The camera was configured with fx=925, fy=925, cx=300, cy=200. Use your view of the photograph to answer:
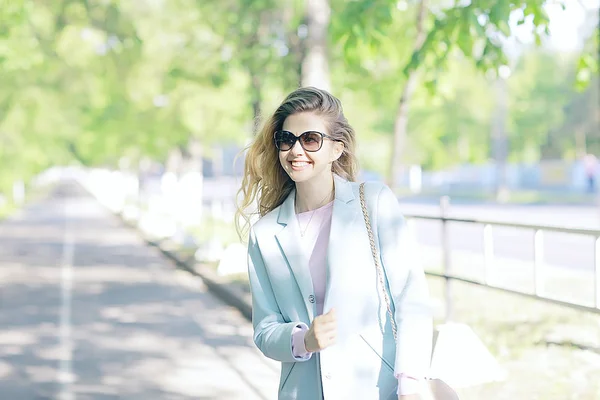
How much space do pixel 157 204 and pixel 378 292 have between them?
2891 centimetres

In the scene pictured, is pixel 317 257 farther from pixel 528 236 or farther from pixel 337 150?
pixel 528 236

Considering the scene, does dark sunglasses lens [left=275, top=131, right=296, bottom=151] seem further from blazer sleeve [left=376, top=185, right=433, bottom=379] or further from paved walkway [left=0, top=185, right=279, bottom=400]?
paved walkway [left=0, top=185, right=279, bottom=400]

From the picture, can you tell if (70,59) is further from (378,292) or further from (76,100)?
(378,292)

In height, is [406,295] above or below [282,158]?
below

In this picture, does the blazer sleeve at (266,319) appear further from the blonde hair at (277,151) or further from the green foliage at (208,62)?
the green foliage at (208,62)

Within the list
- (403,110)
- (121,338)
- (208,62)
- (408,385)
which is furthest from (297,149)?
(208,62)

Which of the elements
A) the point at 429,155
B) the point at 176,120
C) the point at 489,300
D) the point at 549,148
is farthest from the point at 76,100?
A: the point at 549,148

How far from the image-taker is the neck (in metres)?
3.00

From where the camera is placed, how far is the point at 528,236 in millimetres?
21828

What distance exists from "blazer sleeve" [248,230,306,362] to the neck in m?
0.20

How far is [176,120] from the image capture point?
2769 centimetres

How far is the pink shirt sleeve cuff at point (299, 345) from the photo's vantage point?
272cm

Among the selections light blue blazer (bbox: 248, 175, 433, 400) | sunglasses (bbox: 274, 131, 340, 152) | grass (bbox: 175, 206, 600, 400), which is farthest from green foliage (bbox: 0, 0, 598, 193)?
grass (bbox: 175, 206, 600, 400)

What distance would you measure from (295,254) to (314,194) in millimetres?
245
